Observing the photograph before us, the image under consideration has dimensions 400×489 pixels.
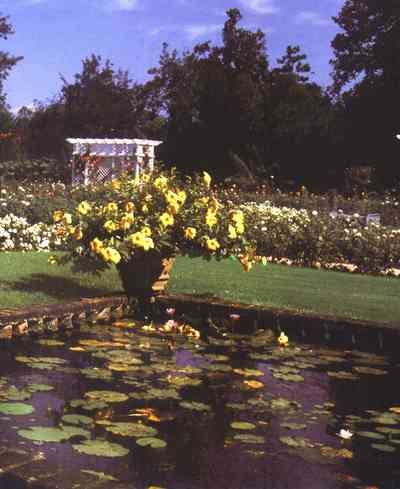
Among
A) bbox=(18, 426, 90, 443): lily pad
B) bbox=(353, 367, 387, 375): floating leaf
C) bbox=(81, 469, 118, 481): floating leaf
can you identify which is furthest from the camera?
bbox=(353, 367, 387, 375): floating leaf

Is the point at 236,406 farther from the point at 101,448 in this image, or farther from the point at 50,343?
the point at 50,343

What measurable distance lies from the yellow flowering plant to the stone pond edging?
43 cm

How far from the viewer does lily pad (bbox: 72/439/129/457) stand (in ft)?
10.3

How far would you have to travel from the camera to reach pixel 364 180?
89.9ft

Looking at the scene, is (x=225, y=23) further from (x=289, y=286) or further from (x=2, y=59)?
(x=289, y=286)

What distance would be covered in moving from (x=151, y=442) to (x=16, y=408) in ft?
2.39

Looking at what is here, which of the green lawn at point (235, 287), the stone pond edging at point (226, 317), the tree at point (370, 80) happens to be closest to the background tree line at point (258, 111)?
the tree at point (370, 80)

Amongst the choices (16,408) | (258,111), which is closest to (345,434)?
(16,408)

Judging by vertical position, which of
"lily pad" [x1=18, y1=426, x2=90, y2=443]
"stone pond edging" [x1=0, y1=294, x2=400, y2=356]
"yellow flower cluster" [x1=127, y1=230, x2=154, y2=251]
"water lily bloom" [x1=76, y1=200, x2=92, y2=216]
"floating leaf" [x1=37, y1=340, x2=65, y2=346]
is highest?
"water lily bloom" [x1=76, y1=200, x2=92, y2=216]

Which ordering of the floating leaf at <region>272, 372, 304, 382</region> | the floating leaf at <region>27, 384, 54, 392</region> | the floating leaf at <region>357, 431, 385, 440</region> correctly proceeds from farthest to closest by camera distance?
the floating leaf at <region>272, 372, 304, 382</region>
the floating leaf at <region>27, 384, 54, 392</region>
the floating leaf at <region>357, 431, 385, 440</region>

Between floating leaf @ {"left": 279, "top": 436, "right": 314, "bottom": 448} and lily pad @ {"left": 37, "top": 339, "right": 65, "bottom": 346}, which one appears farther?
lily pad @ {"left": 37, "top": 339, "right": 65, "bottom": 346}

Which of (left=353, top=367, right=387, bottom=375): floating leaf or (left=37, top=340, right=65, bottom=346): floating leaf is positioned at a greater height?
(left=37, top=340, right=65, bottom=346): floating leaf

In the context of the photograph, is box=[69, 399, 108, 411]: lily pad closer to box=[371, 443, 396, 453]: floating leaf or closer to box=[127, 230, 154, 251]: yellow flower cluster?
box=[371, 443, 396, 453]: floating leaf

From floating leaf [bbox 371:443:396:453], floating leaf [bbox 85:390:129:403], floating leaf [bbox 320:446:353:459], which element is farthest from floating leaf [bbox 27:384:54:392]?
floating leaf [bbox 371:443:396:453]
